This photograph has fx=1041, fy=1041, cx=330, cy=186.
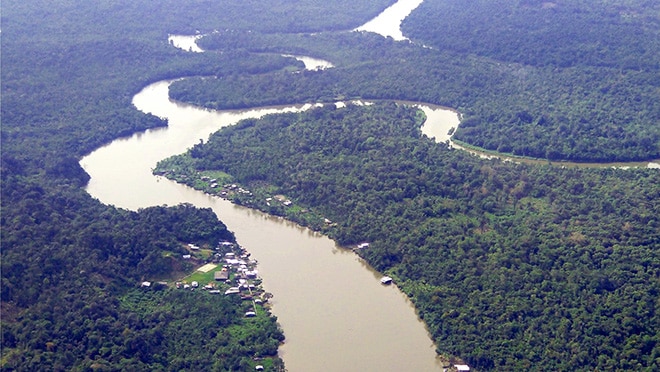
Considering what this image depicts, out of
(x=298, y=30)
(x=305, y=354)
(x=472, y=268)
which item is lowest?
(x=305, y=354)

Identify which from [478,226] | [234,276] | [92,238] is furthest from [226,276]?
[478,226]

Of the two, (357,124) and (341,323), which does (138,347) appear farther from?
(357,124)

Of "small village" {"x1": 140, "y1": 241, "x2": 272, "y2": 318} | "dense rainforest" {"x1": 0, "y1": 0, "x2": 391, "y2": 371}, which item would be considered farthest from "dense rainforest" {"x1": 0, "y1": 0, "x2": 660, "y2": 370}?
"small village" {"x1": 140, "y1": 241, "x2": 272, "y2": 318}

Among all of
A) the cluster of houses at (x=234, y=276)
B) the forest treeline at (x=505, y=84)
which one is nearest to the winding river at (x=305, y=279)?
the cluster of houses at (x=234, y=276)

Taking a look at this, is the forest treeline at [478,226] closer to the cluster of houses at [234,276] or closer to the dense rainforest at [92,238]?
the cluster of houses at [234,276]

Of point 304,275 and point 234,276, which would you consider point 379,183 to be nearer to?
point 304,275

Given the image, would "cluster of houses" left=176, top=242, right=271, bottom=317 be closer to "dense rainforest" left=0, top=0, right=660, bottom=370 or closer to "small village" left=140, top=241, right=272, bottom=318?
"small village" left=140, top=241, right=272, bottom=318

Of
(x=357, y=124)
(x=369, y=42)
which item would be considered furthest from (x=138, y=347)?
(x=369, y=42)
